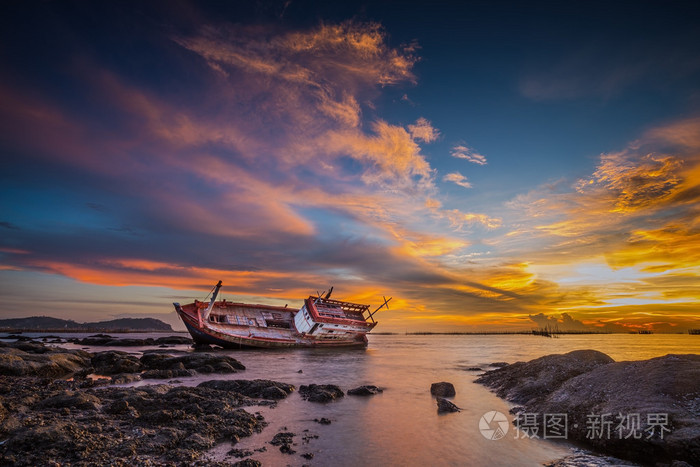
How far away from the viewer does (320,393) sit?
1457cm

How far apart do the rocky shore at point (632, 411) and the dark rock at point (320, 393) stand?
25.4 feet

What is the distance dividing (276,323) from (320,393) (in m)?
37.2

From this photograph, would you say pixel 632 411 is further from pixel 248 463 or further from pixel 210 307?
pixel 210 307

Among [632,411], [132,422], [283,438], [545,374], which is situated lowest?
[283,438]

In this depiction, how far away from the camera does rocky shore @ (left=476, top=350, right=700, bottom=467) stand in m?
7.30

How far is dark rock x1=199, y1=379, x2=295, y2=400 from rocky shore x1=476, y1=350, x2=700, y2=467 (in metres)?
9.97

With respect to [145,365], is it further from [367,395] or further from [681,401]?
[681,401]

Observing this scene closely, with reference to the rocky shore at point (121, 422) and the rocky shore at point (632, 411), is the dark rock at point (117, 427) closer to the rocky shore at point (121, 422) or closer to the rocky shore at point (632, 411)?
the rocky shore at point (121, 422)

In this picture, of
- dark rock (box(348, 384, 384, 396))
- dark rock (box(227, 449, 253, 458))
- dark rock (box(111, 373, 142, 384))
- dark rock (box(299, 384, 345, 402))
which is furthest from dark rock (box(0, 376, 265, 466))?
dark rock (box(348, 384, 384, 396))

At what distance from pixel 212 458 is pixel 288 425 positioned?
3412 mm

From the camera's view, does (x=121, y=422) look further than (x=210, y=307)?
No

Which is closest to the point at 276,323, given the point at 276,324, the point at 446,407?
the point at 276,324

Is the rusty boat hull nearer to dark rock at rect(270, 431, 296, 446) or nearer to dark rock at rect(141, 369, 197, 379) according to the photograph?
dark rock at rect(141, 369, 197, 379)

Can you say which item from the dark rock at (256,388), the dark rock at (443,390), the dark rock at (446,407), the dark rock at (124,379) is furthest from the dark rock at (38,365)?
the dark rock at (443,390)
